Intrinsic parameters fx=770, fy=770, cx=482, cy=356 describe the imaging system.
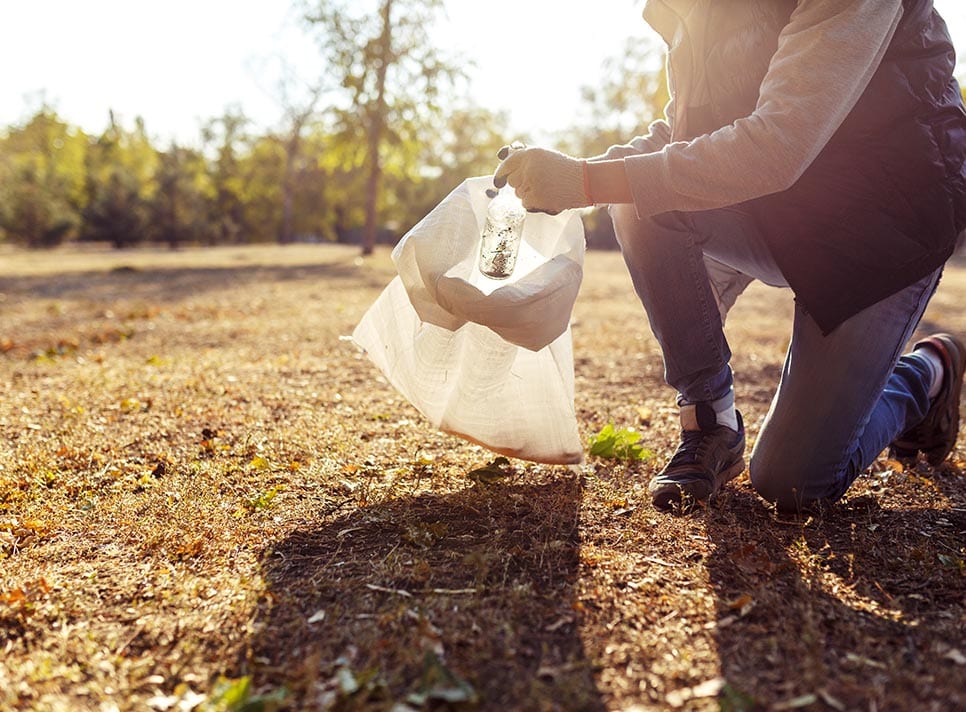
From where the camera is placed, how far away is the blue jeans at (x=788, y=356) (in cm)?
202

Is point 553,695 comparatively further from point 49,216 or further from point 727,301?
point 49,216

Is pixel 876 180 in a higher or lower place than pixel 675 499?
higher

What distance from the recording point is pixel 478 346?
2268mm

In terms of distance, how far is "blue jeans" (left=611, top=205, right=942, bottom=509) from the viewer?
6.64ft

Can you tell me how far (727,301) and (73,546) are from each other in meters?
2.03

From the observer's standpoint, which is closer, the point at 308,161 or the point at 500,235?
the point at 500,235

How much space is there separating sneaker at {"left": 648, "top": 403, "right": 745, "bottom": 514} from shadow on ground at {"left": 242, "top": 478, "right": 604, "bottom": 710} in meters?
0.27

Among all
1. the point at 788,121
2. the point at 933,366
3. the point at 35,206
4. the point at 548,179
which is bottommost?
the point at 933,366

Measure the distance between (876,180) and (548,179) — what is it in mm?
812

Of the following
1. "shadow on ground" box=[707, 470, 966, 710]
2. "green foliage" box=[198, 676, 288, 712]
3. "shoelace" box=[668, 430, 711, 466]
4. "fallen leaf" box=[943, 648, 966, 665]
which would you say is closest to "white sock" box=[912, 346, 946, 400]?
"shadow on ground" box=[707, 470, 966, 710]

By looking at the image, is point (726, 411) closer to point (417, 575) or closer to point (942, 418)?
point (942, 418)

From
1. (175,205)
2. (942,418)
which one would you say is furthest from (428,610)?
(175,205)

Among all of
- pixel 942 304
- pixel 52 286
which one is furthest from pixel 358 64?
pixel 942 304

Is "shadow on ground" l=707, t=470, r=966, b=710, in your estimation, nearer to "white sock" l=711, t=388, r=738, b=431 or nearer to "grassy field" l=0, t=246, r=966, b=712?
"grassy field" l=0, t=246, r=966, b=712
